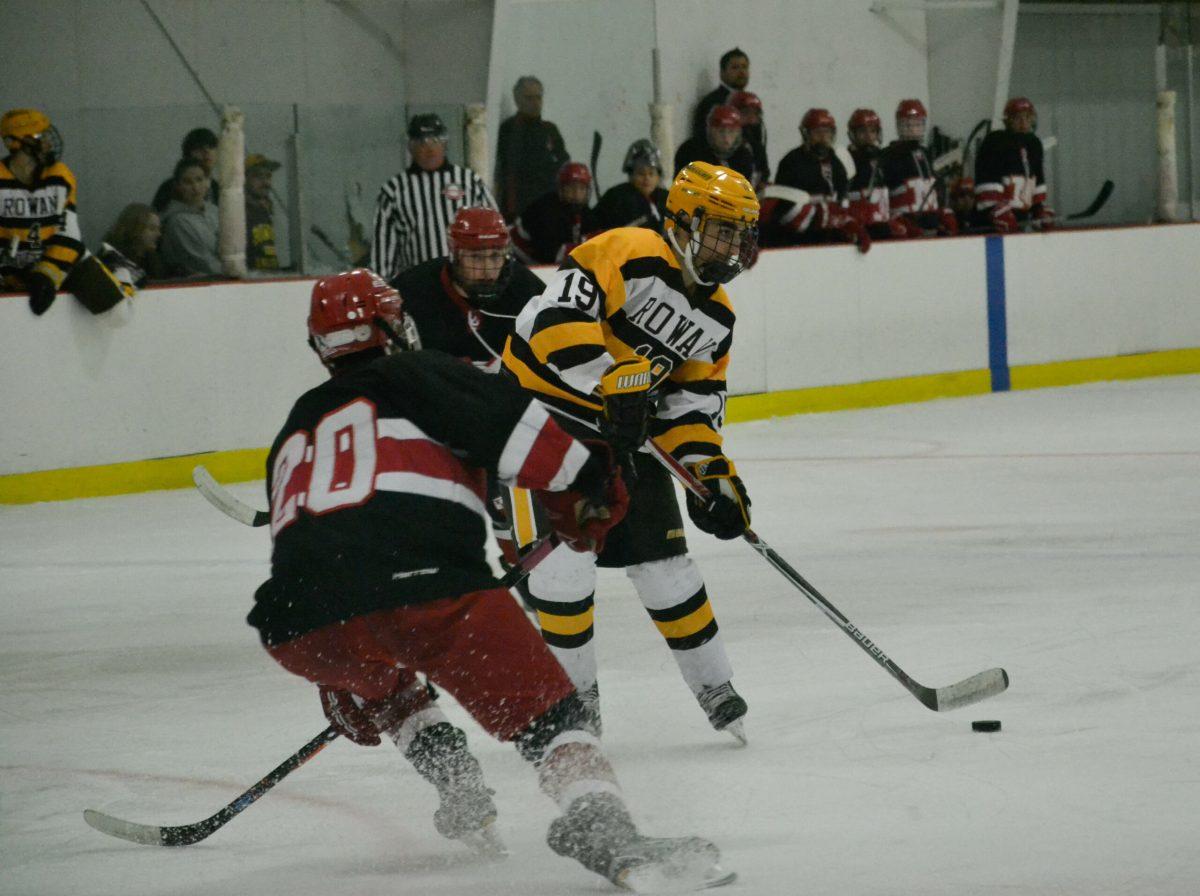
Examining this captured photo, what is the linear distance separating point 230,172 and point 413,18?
A: 314 cm

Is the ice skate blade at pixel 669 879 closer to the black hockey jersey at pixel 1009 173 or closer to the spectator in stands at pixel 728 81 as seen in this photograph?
the spectator in stands at pixel 728 81

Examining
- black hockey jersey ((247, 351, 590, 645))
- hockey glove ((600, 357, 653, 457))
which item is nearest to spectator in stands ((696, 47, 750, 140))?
hockey glove ((600, 357, 653, 457))

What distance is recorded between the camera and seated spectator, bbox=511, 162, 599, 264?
8961 millimetres

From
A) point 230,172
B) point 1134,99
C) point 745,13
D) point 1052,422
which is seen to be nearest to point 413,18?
point 745,13

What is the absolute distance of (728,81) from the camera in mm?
10719

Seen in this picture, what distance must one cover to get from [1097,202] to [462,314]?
8.31m

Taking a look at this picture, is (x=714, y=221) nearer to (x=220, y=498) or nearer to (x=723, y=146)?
(x=220, y=498)

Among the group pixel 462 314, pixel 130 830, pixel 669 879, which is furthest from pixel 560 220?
pixel 669 879

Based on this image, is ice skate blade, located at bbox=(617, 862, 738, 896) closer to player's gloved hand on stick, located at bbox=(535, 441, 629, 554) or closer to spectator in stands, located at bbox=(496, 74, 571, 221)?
player's gloved hand on stick, located at bbox=(535, 441, 629, 554)

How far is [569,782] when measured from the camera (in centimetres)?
255

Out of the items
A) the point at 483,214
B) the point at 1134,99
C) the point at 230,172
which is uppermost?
the point at 1134,99

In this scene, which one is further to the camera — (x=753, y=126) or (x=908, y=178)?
(x=908, y=178)

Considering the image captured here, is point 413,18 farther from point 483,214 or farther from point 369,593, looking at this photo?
point 369,593

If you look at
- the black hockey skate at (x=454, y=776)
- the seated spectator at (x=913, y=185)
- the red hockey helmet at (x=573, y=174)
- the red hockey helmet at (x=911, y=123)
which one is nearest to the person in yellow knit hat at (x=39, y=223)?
the red hockey helmet at (x=573, y=174)
